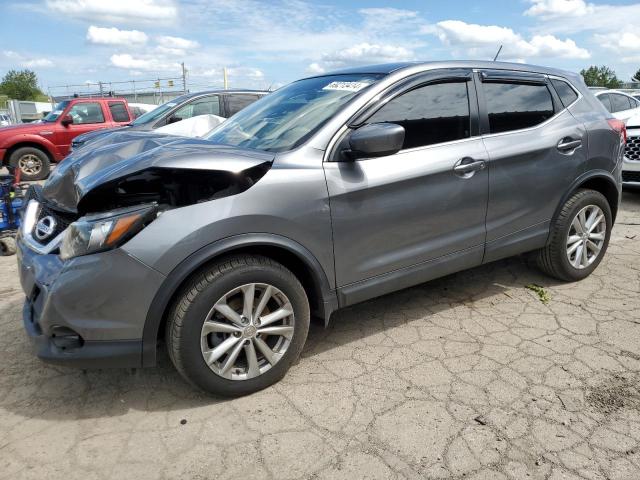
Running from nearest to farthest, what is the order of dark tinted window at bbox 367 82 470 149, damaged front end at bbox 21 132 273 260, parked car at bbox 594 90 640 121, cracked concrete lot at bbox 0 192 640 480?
cracked concrete lot at bbox 0 192 640 480 < damaged front end at bbox 21 132 273 260 < dark tinted window at bbox 367 82 470 149 < parked car at bbox 594 90 640 121

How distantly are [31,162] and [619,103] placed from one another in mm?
12574

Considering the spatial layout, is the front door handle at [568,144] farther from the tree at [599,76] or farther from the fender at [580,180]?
the tree at [599,76]

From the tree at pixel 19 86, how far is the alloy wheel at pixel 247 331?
72.8m

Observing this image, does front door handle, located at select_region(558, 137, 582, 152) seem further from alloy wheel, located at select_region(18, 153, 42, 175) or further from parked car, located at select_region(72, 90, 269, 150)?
alloy wheel, located at select_region(18, 153, 42, 175)

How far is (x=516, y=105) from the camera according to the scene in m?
3.56

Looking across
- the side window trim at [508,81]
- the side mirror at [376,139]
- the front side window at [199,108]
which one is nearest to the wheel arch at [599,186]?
the side window trim at [508,81]

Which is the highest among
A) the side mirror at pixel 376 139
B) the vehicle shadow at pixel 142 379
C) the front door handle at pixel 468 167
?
the side mirror at pixel 376 139

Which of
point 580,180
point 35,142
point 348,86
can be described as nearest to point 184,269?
point 348,86

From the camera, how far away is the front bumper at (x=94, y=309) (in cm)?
224

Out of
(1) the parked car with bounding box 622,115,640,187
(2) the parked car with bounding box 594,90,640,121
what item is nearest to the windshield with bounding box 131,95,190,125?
(1) the parked car with bounding box 622,115,640,187

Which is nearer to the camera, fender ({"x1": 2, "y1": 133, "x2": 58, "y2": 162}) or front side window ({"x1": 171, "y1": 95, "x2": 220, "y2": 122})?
front side window ({"x1": 171, "y1": 95, "x2": 220, "y2": 122})

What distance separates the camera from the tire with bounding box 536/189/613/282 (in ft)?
12.5

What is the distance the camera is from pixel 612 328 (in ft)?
11.0

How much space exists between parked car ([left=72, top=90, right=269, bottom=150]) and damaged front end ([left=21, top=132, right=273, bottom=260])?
18.9ft
